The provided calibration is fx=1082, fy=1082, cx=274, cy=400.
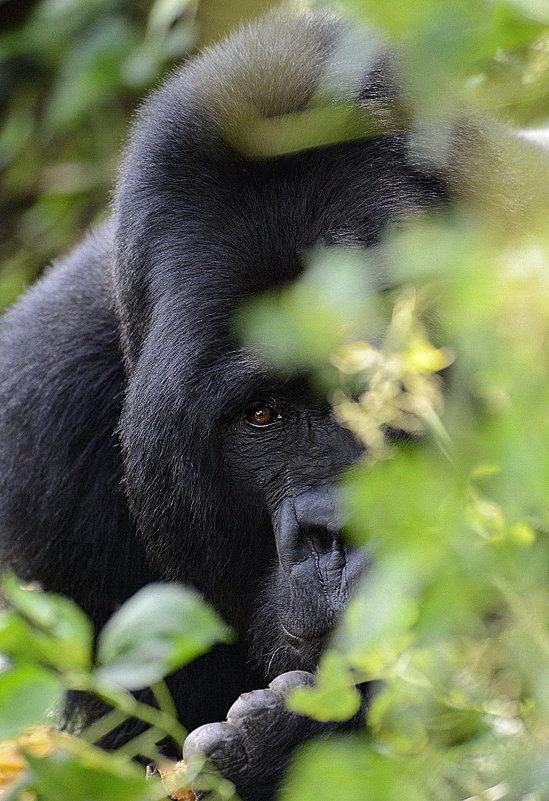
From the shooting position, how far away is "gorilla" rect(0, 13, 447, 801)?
2133mm

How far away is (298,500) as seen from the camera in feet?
7.04

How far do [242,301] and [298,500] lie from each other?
1.40 feet

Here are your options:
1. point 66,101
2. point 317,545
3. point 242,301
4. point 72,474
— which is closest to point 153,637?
point 317,545

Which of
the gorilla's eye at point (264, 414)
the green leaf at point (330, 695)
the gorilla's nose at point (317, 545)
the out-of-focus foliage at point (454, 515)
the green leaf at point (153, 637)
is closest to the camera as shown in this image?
the out-of-focus foliage at point (454, 515)

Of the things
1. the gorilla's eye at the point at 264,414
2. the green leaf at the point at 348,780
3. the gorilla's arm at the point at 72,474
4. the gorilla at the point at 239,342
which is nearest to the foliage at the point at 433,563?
the green leaf at the point at 348,780

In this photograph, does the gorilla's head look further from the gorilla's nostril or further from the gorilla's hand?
the gorilla's hand

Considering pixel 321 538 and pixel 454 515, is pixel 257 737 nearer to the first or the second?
pixel 321 538

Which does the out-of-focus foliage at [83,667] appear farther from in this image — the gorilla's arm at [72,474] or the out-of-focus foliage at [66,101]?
the out-of-focus foliage at [66,101]

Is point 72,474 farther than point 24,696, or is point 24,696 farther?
point 72,474

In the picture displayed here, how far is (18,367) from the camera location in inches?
125

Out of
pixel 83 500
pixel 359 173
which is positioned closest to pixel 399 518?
pixel 359 173

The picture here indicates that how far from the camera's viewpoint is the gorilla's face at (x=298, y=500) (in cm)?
205

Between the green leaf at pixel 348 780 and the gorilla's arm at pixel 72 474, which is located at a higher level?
the green leaf at pixel 348 780

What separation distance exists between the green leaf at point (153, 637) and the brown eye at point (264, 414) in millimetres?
1066
